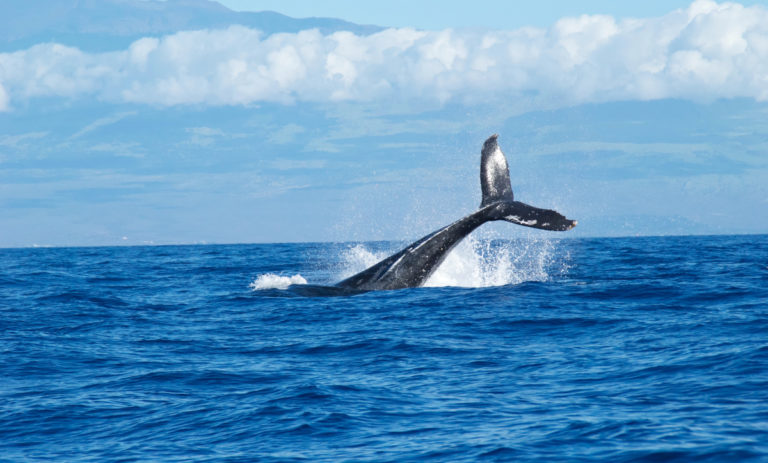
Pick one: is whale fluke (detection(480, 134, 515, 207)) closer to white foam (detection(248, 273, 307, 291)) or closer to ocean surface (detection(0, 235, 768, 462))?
ocean surface (detection(0, 235, 768, 462))

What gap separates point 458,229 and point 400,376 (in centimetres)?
894

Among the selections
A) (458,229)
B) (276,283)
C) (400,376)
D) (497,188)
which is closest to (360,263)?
(276,283)

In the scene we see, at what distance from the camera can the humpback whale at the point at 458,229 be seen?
733 inches

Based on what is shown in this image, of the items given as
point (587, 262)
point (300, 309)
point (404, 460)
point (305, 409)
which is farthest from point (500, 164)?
point (587, 262)

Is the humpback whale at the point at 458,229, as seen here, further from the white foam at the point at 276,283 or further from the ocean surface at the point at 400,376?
the white foam at the point at 276,283

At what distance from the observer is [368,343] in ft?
46.5

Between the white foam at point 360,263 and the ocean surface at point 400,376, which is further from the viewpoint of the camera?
the white foam at point 360,263

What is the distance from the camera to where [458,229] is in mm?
20188

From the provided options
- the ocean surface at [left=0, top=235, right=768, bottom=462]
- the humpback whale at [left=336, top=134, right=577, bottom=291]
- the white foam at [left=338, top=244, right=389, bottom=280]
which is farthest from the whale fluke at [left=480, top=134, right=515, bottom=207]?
the white foam at [left=338, top=244, right=389, bottom=280]

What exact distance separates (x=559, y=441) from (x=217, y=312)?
12.3 metres

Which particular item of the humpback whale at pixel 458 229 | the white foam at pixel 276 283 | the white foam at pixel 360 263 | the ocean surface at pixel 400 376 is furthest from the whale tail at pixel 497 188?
the white foam at pixel 276 283

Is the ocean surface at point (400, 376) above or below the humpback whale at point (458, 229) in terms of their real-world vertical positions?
below

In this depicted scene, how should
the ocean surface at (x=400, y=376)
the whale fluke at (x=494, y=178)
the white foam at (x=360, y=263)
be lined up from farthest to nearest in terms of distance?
the white foam at (x=360, y=263) → the whale fluke at (x=494, y=178) → the ocean surface at (x=400, y=376)

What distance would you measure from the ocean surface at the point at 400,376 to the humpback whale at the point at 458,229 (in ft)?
2.10
